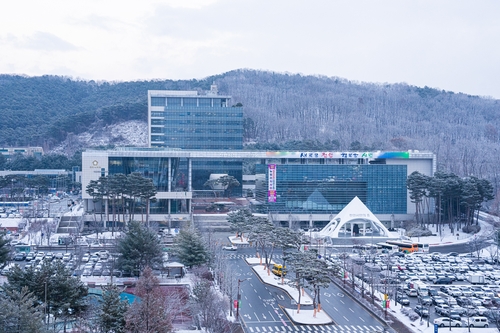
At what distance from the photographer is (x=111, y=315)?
50.9 feet

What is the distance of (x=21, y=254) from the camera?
30.3 metres

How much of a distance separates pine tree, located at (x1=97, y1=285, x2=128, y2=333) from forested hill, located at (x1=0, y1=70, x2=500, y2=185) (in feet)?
161

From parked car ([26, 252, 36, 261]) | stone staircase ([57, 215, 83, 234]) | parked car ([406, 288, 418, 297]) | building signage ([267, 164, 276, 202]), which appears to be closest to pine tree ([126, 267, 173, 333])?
parked car ([406, 288, 418, 297])

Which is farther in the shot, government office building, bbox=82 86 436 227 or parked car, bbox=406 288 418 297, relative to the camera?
government office building, bbox=82 86 436 227

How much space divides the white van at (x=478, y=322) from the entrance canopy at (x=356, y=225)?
19.1m

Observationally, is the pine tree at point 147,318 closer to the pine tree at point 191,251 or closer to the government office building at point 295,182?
the pine tree at point 191,251

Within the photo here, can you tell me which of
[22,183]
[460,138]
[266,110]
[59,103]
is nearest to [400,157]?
[22,183]

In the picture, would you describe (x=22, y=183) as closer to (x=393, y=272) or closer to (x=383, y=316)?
(x=393, y=272)

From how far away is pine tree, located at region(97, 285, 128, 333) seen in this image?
50.7 ft

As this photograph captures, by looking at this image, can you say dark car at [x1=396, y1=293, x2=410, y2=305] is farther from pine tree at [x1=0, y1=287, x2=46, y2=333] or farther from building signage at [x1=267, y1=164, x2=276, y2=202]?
building signage at [x1=267, y1=164, x2=276, y2=202]

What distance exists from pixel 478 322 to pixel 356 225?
67.3 feet

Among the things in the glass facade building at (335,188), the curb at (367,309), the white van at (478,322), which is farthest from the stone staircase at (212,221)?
the white van at (478,322)

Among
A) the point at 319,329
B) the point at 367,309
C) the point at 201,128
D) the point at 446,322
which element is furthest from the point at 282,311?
the point at 201,128

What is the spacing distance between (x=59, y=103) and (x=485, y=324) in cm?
10221
